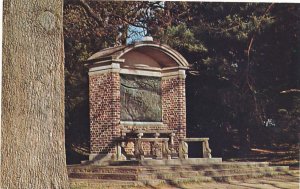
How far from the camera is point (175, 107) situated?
5.87m

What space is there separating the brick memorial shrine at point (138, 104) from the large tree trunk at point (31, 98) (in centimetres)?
71

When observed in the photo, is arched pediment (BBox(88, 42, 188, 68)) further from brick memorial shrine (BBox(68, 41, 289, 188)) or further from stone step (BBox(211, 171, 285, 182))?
stone step (BBox(211, 171, 285, 182))

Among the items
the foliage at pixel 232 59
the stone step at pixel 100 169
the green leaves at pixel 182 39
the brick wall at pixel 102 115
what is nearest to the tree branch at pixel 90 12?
the foliage at pixel 232 59

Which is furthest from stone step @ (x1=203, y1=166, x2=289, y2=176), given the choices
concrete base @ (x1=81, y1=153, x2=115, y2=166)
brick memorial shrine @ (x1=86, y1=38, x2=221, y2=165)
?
concrete base @ (x1=81, y1=153, x2=115, y2=166)

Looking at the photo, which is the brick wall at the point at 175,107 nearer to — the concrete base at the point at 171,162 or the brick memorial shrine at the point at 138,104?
the brick memorial shrine at the point at 138,104

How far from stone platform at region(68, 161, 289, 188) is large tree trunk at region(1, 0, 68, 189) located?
491 mm

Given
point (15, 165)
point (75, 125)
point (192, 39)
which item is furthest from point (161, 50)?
point (15, 165)

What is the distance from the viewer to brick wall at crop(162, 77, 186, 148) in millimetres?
5766

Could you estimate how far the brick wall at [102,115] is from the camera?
5543 mm

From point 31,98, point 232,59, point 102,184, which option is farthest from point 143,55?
point 31,98

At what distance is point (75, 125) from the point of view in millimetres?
5379

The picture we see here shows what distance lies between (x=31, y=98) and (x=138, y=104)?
148 cm

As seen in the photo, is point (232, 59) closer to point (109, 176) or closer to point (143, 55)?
point (143, 55)

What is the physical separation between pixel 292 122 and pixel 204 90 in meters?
0.88
